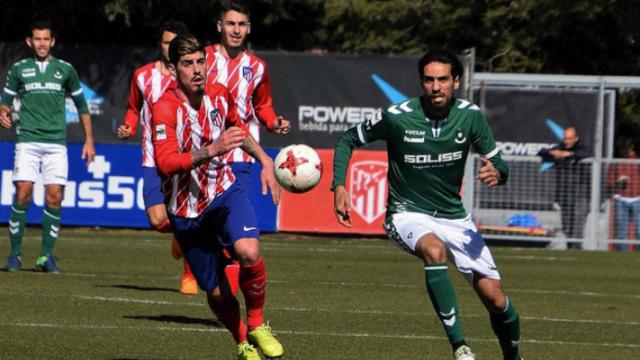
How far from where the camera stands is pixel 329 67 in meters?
22.5

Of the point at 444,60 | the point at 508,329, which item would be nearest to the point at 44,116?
the point at 444,60

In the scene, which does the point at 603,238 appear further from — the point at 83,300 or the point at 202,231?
the point at 202,231

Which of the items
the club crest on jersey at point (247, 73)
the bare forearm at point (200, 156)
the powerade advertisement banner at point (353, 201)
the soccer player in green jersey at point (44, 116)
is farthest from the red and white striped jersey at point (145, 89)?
the powerade advertisement banner at point (353, 201)

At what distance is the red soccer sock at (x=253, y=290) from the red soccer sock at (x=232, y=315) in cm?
10

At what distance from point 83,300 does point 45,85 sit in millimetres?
2934

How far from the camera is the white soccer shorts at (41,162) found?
14.6 m

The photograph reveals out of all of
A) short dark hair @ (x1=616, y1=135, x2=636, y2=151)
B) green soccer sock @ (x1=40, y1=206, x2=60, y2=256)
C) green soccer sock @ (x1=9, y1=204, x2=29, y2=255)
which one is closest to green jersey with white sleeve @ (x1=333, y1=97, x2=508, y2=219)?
green soccer sock @ (x1=40, y1=206, x2=60, y2=256)

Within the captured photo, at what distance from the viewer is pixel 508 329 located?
29.8 ft

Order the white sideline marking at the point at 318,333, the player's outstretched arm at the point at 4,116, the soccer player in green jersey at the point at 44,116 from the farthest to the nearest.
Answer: the soccer player in green jersey at the point at 44,116 < the player's outstretched arm at the point at 4,116 < the white sideline marking at the point at 318,333

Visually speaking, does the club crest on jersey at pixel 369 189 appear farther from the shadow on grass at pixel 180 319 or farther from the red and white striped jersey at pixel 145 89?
the shadow on grass at pixel 180 319

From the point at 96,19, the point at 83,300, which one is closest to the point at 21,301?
the point at 83,300

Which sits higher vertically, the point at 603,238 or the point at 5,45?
the point at 5,45

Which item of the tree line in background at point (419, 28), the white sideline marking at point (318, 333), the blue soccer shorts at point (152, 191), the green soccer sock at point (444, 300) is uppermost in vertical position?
the tree line in background at point (419, 28)

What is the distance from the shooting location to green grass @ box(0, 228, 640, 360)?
10.1 metres
